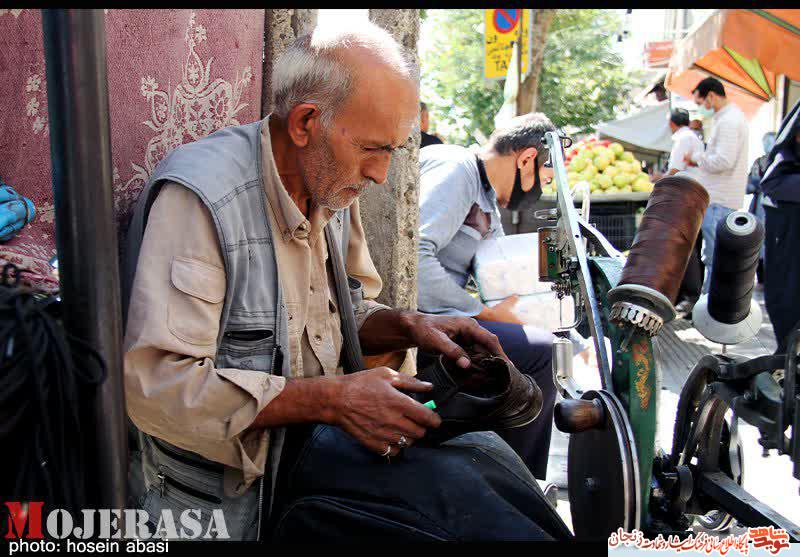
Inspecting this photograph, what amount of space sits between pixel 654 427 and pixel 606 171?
6.34 metres

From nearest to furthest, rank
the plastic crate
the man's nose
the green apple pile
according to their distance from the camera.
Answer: the man's nose, the plastic crate, the green apple pile

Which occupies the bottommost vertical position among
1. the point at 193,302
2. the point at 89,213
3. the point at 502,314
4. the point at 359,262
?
the point at 502,314

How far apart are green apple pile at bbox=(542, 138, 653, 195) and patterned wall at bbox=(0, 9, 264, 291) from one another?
17.0 feet

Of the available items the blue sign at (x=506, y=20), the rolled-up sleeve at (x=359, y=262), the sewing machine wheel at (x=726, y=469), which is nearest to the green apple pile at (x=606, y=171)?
the blue sign at (x=506, y=20)

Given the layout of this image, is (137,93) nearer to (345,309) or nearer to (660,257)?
(345,309)

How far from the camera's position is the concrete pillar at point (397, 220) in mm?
2824

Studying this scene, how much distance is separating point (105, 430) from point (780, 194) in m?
4.44

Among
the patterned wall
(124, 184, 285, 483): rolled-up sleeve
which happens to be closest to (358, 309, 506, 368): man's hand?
(124, 184, 285, 483): rolled-up sleeve

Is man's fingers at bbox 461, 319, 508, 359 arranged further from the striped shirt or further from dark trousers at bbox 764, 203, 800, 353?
the striped shirt

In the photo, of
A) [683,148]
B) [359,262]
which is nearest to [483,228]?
[359,262]

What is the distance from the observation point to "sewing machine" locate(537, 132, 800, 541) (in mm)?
1688

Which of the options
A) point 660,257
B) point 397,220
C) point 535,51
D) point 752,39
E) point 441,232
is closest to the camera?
point 660,257

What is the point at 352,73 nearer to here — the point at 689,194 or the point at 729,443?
the point at 689,194

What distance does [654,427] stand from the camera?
1855 mm
